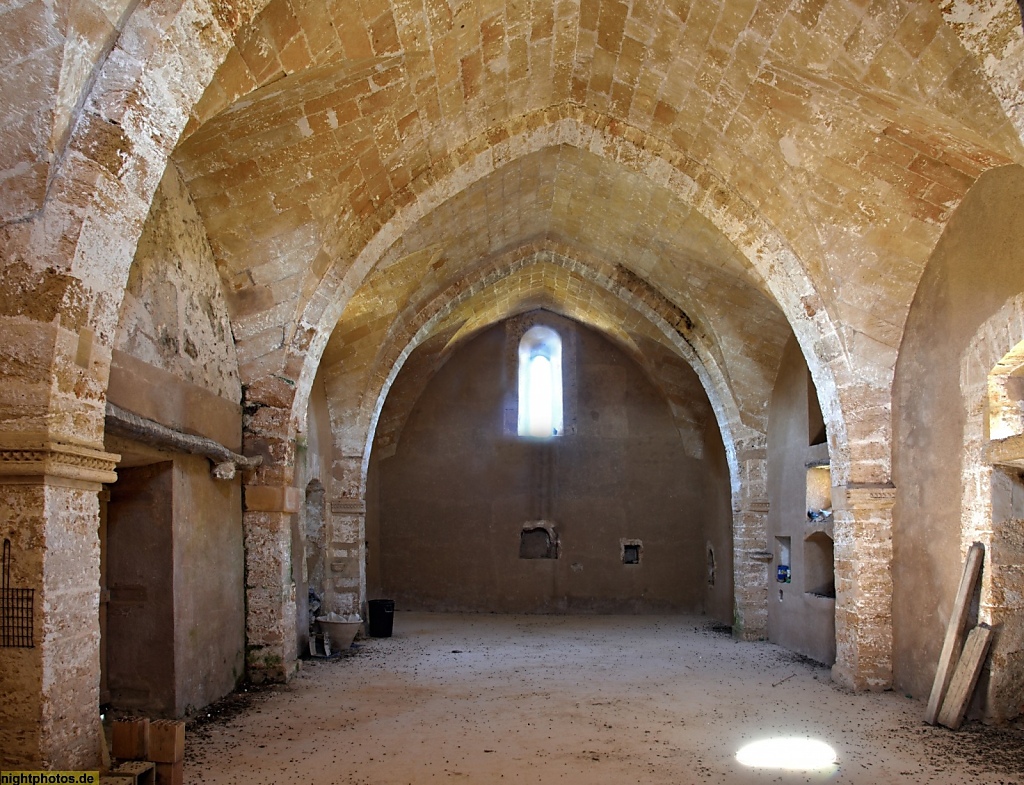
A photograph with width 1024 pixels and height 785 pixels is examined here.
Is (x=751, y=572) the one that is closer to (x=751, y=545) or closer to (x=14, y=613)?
(x=751, y=545)

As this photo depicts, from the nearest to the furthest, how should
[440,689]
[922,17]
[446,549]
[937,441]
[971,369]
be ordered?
[922,17] → [971,369] → [937,441] → [440,689] → [446,549]

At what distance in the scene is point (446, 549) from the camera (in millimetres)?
13859

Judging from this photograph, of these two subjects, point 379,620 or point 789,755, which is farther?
point 379,620

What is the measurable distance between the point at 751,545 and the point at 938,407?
4.44m

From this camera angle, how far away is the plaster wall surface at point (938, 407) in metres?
5.85

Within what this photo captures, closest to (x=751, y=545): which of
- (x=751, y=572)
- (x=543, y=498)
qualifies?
(x=751, y=572)

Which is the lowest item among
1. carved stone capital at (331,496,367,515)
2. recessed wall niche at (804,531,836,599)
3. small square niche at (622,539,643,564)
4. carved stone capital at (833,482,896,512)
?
small square niche at (622,539,643,564)

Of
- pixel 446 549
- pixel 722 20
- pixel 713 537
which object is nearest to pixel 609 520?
pixel 713 537

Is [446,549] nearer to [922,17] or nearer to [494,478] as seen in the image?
[494,478]

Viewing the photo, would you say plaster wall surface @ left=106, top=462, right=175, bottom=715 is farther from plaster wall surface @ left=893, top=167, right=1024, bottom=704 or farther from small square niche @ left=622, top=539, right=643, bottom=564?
small square niche @ left=622, top=539, right=643, bottom=564

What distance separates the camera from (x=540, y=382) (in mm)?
14719

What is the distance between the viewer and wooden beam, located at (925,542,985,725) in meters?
5.91

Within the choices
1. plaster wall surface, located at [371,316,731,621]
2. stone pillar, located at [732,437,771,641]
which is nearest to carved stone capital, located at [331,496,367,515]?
plaster wall surface, located at [371,316,731,621]

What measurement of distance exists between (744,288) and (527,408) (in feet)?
20.0
